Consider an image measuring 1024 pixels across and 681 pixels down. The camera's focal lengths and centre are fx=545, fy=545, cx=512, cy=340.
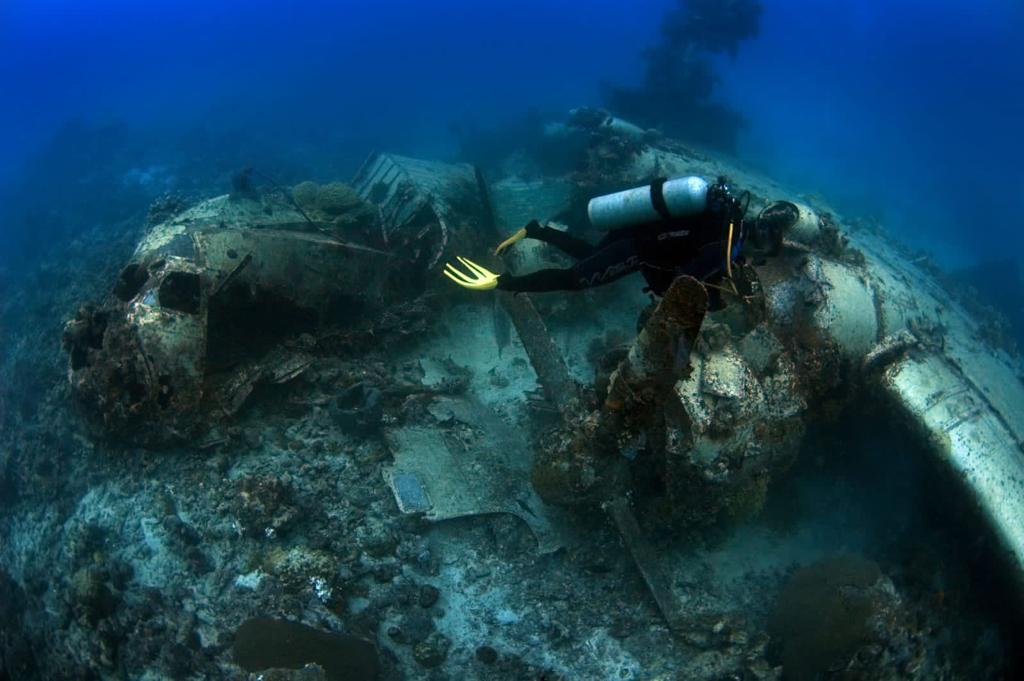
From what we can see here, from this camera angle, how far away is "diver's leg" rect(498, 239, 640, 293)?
5.34 m

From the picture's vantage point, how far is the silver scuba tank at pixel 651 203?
468cm

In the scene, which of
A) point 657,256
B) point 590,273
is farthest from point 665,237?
point 590,273

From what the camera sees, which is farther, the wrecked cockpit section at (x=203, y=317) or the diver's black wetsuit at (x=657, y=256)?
the wrecked cockpit section at (x=203, y=317)

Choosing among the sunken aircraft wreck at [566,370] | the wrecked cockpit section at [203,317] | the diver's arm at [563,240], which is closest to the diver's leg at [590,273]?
the sunken aircraft wreck at [566,370]

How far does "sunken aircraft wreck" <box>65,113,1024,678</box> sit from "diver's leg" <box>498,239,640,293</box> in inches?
23.0

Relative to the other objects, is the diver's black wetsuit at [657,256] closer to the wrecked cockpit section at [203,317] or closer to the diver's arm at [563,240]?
the diver's arm at [563,240]

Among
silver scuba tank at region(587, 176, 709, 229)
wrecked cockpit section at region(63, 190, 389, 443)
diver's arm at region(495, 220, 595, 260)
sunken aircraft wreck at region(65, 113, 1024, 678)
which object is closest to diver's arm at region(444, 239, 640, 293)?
silver scuba tank at region(587, 176, 709, 229)

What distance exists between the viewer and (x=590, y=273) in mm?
5559

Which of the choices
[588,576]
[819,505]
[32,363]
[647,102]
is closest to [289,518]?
[588,576]

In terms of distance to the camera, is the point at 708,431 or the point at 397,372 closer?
the point at 708,431

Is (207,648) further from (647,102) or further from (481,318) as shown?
(647,102)

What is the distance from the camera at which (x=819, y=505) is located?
23.4 ft

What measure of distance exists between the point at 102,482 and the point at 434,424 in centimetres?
438

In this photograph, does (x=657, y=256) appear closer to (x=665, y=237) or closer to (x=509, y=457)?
(x=665, y=237)
